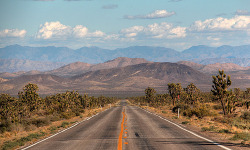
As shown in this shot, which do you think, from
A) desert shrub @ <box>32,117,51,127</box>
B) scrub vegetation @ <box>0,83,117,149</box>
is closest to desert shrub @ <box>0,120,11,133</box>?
scrub vegetation @ <box>0,83,117,149</box>

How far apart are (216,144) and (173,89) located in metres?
57.2

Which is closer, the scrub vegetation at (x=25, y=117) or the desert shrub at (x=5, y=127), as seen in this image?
the scrub vegetation at (x=25, y=117)

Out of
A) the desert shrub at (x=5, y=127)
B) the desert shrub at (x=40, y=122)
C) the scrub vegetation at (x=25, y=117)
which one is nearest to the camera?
the scrub vegetation at (x=25, y=117)

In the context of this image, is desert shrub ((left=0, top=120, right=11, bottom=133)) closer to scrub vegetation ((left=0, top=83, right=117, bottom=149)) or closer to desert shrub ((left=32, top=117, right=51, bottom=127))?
scrub vegetation ((left=0, top=83, right=117, bottom=149))

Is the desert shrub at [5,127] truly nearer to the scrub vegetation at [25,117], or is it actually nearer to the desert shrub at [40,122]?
the scrub vegetation at [25,117]

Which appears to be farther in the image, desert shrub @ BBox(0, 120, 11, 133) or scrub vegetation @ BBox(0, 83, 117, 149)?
desert shrub @ BBox(0, 120, 11, 133)

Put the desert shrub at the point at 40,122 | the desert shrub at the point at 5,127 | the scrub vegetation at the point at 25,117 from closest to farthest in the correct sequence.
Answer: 1. the scrub vegetation at the point at 25,117
2. the desert shrub at the point at 5,127
3. the desert shrub at the point at 40,122

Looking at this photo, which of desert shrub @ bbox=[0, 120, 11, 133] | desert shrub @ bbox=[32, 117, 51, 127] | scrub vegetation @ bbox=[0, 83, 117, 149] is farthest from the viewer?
desert shrub @ bbox=[32, 117, 51, 127]

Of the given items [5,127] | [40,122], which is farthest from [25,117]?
[5,127]

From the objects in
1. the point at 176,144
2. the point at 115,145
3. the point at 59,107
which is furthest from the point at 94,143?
the point at 59,107

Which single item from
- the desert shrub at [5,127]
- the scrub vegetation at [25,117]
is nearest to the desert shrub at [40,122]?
the scrub vegetation at [25,117]

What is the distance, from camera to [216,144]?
1485 cm

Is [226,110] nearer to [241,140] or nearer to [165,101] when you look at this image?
[241,140]

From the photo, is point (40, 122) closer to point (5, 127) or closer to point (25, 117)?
point (5, 127)
